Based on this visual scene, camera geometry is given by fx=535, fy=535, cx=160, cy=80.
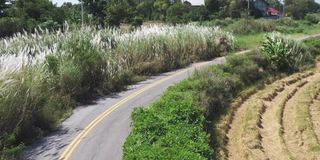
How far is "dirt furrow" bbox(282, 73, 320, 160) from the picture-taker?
2022cm

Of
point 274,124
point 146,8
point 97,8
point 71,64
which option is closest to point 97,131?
point 71,64

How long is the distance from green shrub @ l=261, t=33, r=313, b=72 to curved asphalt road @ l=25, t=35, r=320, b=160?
1175 centimetres

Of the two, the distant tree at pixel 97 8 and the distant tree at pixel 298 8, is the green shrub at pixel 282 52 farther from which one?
the distant tree at pixel 298 8

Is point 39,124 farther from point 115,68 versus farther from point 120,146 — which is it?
point 115,68

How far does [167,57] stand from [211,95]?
9.23m

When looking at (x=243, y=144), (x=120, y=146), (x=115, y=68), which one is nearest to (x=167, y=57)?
(x=115, y=68)

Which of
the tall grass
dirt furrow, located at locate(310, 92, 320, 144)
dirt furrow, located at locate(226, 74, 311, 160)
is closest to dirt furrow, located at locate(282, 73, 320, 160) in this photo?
dirt furrow, located at locate(310, 92, 320, 144)

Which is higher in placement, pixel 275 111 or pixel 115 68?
pixel 115 68

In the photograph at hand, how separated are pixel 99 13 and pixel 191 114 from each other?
160ft

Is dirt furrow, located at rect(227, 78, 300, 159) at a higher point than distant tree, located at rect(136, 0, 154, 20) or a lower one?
lower

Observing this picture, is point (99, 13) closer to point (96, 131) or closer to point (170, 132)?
point (96, 131)

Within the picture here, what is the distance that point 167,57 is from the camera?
3344 centimetres

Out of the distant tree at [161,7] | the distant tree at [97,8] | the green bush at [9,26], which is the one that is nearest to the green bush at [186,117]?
the green bush at [9,26]

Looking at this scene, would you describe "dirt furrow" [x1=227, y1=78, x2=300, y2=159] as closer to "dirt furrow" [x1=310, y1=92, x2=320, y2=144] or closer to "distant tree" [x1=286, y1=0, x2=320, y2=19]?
"dirt furrow" [x1=310, y1=92, x2=320, y2=144]
